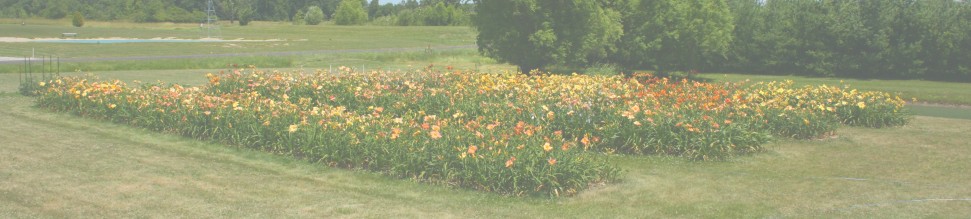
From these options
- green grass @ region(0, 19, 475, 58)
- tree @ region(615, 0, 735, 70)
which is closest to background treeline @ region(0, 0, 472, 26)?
green grass @ region(0, 19, 475, 58)

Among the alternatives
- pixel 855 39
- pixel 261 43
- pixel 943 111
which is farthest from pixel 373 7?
pixel 943 111

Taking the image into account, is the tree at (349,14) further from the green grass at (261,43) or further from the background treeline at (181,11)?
the green grass at (261,43)

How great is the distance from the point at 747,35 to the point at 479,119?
27376mm

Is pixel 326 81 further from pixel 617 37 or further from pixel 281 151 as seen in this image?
pixel 617 37

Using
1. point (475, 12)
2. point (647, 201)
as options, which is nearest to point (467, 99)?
point (647, 201)

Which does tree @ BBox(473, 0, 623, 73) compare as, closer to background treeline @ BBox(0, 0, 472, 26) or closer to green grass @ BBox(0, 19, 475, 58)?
green grass @ BBox(0, 19, 475, 58)

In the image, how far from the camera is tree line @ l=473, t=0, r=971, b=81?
83.3ft

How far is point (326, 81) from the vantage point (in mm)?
15117

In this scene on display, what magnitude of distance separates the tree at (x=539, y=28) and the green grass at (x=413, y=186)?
1340cm

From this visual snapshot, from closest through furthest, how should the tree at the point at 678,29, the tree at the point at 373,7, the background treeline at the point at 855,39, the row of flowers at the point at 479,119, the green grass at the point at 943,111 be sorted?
the row of flowers at the point at 479,119
the green grass at the point at 943,111
the tree at the point at 678,29
the background treeline at the point at 855,39
the tree at the point at 373,7

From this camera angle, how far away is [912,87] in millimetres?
27422

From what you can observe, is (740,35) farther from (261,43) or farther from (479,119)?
Result: (261,43)

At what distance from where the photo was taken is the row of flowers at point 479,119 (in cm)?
909

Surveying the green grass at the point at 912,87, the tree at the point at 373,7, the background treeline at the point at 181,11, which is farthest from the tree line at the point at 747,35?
the tree at the point at 373,7
